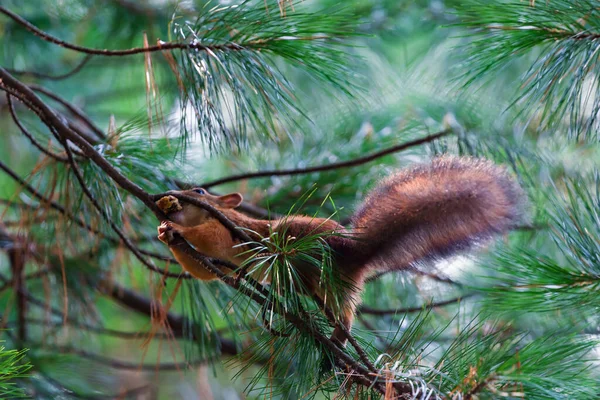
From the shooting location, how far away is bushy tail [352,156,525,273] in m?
1.04

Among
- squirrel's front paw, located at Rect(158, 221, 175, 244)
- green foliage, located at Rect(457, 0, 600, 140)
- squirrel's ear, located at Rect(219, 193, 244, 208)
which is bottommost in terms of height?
squirrel's ear, located at Rect(219, 193, 244, 208)

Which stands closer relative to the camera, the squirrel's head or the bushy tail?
the bushy tail

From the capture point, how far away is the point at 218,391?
3.73 meters

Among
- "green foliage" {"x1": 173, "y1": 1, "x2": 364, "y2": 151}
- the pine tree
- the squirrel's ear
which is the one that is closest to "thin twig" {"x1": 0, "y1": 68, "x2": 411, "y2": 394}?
the pine tree

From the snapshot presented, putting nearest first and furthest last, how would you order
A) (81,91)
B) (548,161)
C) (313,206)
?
1. (548,161)
2. (313,206)
3. (81,91)

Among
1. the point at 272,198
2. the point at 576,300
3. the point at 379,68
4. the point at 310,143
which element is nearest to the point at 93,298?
the point at 272,198

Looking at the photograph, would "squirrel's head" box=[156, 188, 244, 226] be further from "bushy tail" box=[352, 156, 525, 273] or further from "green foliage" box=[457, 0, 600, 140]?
"green foliage" box=[457, 0, 600, 140]

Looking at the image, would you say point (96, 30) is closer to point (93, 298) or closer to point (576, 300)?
point (93, 298)

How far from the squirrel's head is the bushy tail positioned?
1.38 ft

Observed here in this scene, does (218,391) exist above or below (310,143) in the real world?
below

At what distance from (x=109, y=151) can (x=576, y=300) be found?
0.99 m

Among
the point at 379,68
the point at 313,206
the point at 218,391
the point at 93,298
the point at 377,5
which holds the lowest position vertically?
the point at 218,391

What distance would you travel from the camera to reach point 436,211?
1085 millimetres

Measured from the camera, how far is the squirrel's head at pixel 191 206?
1.42 metres
